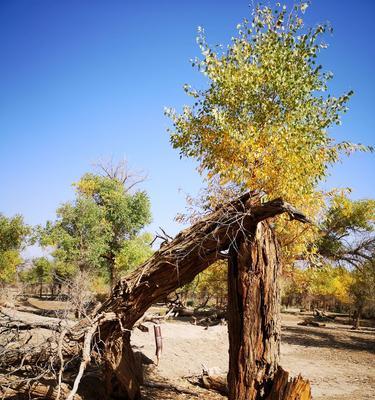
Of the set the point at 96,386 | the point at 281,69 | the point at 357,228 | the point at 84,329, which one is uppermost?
the point at 281,69

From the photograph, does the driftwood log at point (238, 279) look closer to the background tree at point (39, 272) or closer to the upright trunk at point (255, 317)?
the upright trunk at point (255, 317)

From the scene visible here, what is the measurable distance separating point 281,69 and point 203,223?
8.05 meters

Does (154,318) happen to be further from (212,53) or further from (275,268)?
(212,53)

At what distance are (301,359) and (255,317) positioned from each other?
1070 cm

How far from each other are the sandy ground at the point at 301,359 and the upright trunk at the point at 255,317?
6.71ft

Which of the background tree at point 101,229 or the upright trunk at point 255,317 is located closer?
the upright trunk at point 255,317

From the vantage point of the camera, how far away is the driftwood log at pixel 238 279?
14.4 feet

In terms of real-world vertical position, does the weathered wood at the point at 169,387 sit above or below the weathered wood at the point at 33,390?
below

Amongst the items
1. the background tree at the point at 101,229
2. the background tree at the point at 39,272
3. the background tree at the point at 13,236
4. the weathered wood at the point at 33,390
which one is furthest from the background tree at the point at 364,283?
the background tree at the point at 39,272

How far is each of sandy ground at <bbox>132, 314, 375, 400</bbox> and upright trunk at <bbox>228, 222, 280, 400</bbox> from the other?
205 cm

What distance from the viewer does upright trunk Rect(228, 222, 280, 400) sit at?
4.36 meters

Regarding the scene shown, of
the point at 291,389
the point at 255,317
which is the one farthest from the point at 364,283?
the point at 291,389

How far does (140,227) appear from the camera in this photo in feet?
98.4

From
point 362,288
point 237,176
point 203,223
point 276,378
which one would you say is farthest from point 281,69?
point 362,288
